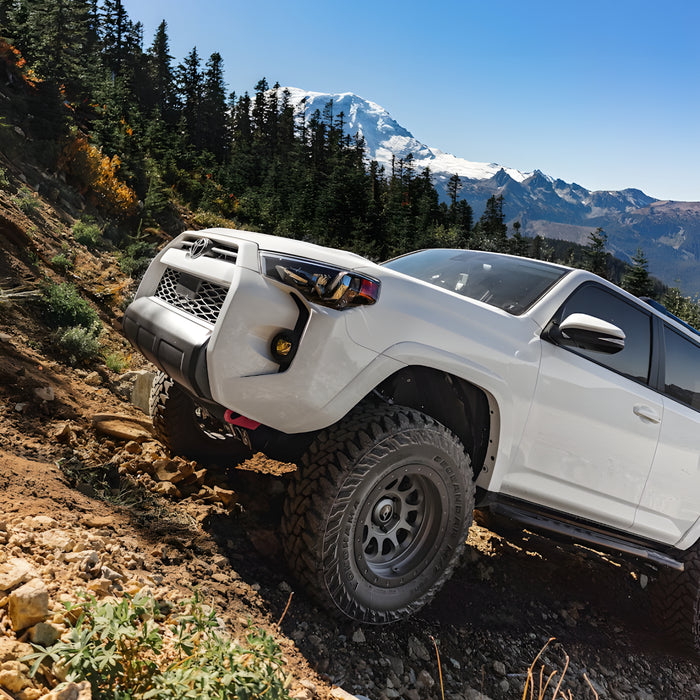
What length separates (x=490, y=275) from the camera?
11.2 ft

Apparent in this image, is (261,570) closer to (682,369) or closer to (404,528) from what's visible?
(404,528)

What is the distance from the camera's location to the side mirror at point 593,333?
2.75 meters

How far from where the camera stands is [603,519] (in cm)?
331

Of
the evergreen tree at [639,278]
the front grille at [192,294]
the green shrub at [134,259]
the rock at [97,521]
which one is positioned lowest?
the rock at [97,521]

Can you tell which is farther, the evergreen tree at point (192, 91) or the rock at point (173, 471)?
the evergreen tree at point (192, 91)

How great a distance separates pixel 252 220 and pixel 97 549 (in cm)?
2370

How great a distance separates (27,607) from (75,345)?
341cm

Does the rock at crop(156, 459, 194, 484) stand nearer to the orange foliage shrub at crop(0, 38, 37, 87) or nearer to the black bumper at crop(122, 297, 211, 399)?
the black bumper at crop(122, 297, 211, 399)

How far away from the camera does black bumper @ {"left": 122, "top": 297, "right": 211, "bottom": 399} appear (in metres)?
2.24

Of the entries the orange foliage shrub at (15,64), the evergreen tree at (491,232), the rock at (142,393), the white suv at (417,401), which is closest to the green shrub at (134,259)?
the rock at (142,393)

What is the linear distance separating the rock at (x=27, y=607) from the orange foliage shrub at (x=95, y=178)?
1079 centimetres

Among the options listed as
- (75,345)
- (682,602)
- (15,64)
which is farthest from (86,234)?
(682,602)

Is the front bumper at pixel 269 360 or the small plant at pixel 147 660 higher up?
the front bumper at pixel 269 360

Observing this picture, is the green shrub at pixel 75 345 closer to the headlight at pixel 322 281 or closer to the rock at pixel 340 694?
the headlight at pixel 322 281
